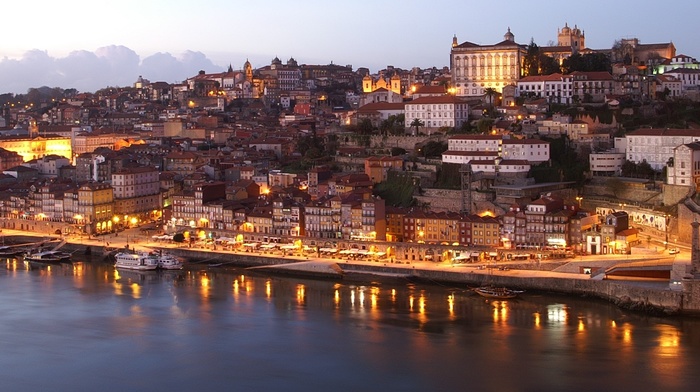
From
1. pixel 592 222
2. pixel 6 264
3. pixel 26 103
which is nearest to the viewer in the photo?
pixel 592 222

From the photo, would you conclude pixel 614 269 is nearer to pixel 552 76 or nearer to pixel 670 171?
pixel 670 171

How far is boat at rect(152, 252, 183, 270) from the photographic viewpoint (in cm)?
1579

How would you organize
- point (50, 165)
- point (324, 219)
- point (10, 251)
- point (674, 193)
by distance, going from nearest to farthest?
point (674, 193) → point (324, 219) → point (10, 251) → point (50, 165)

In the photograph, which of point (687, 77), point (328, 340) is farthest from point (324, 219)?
point (687, 77)

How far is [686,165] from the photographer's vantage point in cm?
1470

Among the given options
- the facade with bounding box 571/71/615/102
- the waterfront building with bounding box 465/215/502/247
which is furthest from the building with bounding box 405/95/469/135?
the waterfront building with bounding box 465/215/502/247

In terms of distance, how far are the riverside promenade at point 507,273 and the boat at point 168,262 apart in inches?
8.1

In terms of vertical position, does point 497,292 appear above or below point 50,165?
below

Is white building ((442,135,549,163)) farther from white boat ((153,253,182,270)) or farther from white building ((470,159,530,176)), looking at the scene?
white boat ((153,253,182,270))

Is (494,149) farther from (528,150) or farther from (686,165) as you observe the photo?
(686,165)

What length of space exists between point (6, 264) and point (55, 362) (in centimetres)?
713

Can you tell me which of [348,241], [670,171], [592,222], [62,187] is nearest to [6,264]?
[62,187]

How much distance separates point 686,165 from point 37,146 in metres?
19.4

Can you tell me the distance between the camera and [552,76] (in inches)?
790
